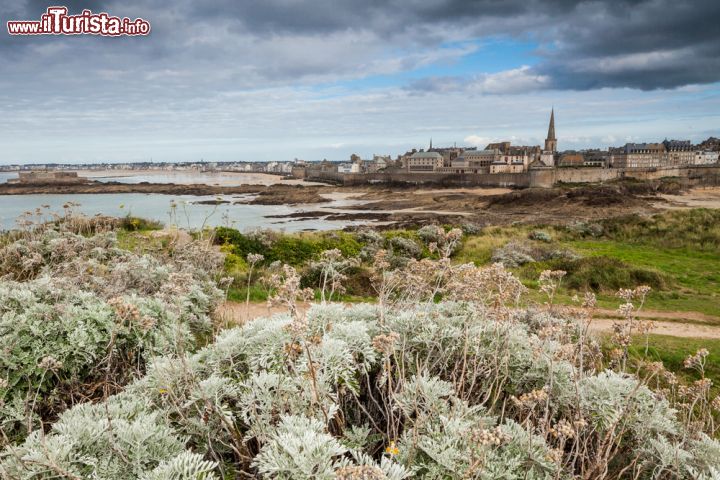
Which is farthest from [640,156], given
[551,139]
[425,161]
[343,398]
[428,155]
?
[343,398]

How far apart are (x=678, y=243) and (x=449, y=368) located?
74.4ft

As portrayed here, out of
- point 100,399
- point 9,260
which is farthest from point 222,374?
point 9,260

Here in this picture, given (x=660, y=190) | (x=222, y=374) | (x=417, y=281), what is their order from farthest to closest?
(x=660, y=190) → (x=417, y=281) → (x=222, y=374)

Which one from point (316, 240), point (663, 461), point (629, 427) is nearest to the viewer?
point (663, 461)

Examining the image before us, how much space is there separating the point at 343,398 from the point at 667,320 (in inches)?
413

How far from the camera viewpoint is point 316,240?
18969 millimetres

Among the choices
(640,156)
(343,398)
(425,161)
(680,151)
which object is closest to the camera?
(343,398)

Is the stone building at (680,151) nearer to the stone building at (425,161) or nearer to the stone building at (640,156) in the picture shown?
the stone building at (640,156)

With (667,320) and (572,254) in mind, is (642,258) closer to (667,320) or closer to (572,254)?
(572,254)

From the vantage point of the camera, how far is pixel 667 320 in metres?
10.6

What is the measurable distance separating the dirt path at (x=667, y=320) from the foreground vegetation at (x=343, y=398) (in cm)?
438

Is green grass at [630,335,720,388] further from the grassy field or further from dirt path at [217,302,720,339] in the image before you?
the grassy field

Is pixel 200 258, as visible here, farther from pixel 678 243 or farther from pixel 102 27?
pixel 678 243

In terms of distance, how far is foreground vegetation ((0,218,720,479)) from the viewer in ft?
8.09
